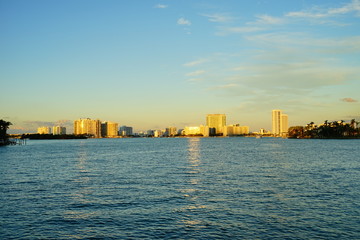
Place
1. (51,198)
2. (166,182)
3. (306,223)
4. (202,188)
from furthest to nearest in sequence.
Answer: (166,182), (202,188), (51,198), (306,223)

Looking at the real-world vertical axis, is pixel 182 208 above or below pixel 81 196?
below

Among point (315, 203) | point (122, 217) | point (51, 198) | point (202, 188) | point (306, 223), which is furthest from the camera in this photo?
point (202, 188)

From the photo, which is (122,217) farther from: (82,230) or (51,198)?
(51,198)

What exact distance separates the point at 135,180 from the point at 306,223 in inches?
1242

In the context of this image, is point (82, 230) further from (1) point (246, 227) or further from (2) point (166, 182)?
(2) point (166, 182)

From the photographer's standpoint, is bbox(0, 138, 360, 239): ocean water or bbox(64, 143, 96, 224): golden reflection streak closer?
bbox(0, 138, 360, 239): ocean water

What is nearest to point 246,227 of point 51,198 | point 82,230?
point 82,230

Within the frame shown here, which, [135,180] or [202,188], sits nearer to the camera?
[202,188]

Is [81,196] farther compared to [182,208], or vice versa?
[81,196]

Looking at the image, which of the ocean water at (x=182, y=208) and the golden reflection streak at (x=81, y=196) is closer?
the ocean water at (x=182, y=208)

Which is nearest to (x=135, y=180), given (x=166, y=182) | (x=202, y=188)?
(x=166, y=182)

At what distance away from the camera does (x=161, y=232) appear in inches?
1073

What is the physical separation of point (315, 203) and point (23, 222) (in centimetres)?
3007

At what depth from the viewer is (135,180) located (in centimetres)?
5472
